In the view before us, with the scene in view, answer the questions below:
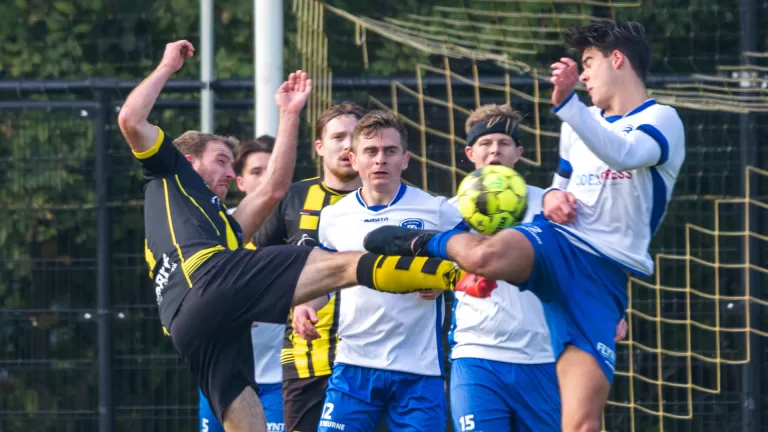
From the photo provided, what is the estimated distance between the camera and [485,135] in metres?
6.35

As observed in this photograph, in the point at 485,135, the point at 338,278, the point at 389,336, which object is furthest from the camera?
the point at 485,135

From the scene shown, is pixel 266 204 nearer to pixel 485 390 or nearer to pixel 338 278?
pixel 338 278

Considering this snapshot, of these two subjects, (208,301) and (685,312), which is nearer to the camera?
(208,301)

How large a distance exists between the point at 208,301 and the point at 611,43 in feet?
6.50

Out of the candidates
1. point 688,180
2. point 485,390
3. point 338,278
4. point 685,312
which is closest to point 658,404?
point 685,312

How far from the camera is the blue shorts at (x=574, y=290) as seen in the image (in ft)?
16.7

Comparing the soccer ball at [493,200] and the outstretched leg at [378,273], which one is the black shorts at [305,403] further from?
the soccer ball at [493,200]

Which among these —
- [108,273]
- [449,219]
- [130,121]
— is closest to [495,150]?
[449,219]

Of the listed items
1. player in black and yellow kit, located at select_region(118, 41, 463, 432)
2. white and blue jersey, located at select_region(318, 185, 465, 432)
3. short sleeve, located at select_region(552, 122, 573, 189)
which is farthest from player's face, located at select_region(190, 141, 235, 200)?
short sleeve, located at select_region(552, 122, 573, 189)

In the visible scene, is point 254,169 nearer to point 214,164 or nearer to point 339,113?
point 214,164

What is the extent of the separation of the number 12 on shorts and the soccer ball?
1162 millimetres

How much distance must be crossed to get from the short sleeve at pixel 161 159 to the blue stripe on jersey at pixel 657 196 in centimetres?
205

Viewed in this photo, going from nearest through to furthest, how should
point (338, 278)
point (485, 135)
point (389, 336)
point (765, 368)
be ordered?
point (338, 278)
point (389, 336)
point (485, 135)
point (765, 368)

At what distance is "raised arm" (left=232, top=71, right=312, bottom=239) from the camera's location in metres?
6.09
